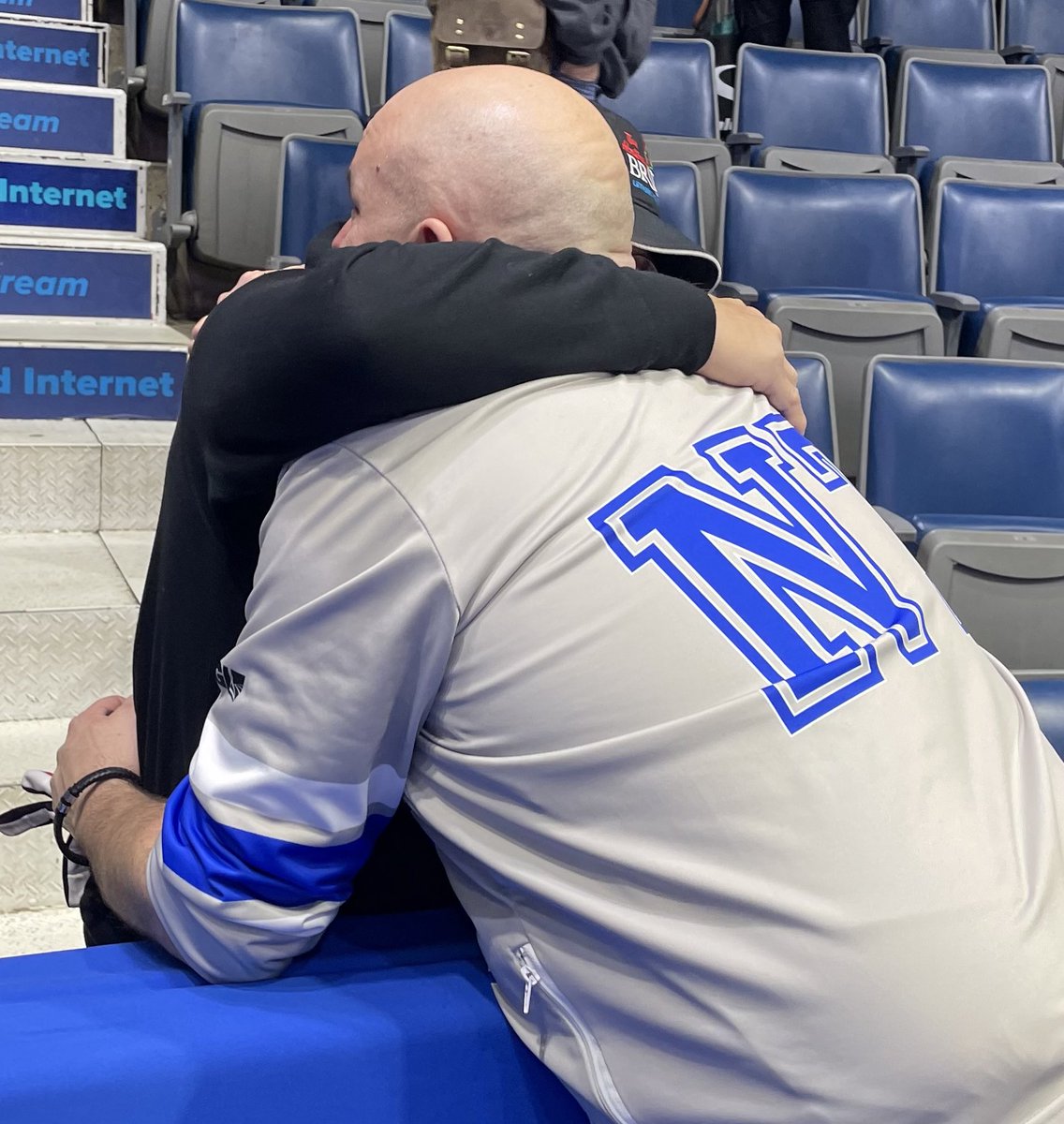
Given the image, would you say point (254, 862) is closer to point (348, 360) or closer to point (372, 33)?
point (348, 360)

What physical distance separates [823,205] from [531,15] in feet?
5.82

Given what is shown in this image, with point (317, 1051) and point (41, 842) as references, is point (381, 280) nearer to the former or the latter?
point (317, 1051)

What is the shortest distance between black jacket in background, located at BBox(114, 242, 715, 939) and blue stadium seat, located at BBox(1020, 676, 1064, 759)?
578mm

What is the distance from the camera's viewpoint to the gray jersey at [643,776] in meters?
0.68

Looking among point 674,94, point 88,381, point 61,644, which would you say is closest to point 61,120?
point 88,381

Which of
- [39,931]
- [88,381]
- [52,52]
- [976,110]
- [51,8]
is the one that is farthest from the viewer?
[976,110]

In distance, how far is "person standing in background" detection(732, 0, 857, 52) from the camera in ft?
15.1

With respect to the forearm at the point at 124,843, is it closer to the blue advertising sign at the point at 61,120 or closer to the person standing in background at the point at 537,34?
the person standing in background at the point at 537,34

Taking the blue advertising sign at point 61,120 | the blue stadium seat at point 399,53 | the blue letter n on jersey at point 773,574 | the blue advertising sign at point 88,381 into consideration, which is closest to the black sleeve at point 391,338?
the blue letter n on jersey at point 773,574

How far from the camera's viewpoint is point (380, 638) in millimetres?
733

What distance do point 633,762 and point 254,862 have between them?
0.75ft

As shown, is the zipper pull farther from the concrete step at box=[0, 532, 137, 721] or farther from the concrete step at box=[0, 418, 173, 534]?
the concrete step at box=[0, 418, 173, 534]

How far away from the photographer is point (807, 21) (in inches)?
183

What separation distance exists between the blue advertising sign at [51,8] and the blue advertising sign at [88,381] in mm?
1662
